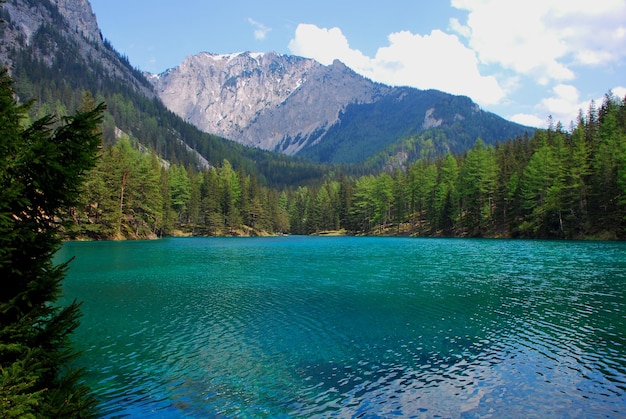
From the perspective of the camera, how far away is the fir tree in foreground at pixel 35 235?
19.7 feet

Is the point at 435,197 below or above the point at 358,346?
above

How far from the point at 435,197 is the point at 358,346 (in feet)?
364

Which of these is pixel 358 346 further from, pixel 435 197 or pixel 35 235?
pixel 435 197

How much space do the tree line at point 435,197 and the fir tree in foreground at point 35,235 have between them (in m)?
62.4

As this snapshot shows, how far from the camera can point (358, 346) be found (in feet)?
54.4

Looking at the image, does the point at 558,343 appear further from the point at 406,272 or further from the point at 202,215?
the point at 202,215

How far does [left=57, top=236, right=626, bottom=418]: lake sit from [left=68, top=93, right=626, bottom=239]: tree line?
A: 161 ft

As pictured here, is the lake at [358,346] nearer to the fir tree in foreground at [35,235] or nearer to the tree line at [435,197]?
the fir tree in foreground at [35,235]

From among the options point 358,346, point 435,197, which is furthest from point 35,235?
point 435,197

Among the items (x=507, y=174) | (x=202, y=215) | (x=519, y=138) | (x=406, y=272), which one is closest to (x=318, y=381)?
(x=406, y=272)

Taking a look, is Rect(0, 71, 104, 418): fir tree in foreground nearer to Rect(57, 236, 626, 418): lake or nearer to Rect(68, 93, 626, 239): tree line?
Rect(57, 236, 626, 418): lake

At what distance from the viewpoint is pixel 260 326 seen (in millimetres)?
19953

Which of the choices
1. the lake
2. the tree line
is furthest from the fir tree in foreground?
the tree line

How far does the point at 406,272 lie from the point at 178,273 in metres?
24.2
